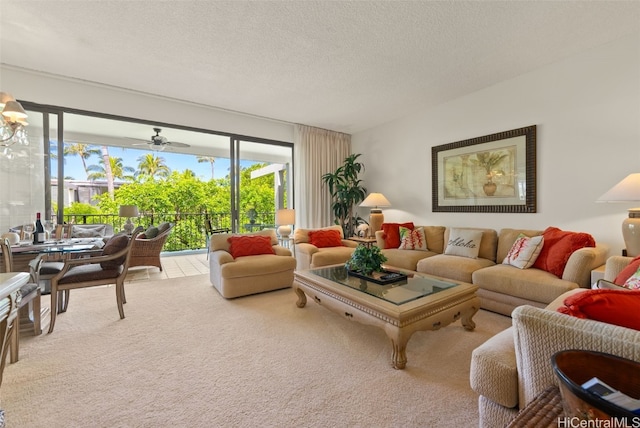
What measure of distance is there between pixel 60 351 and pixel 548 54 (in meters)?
5.25

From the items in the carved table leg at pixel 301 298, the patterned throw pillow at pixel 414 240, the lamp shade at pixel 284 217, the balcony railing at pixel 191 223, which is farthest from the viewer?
the balcony railing at pixel 191 223

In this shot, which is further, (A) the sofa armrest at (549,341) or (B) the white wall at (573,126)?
(B) the white wall at (573,126)

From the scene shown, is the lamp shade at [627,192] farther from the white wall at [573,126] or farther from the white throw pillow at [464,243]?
the white throw pillow at [464,243]

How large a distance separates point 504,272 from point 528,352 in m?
1.98

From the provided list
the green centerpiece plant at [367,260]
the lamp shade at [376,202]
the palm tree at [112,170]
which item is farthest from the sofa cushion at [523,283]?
the palm tree at [112,170]

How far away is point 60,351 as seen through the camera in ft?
6.75

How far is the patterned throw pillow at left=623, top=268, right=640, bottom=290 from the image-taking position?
57.0 inches

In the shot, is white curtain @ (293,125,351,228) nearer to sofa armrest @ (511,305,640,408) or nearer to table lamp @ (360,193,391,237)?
table lamp @ (360,193,391,237)

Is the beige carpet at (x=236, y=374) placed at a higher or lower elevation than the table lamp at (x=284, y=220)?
lower

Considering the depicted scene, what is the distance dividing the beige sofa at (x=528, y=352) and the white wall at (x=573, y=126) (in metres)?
2.61

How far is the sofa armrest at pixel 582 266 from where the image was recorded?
237 centimetres

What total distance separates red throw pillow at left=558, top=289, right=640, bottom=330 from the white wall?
8.51 ft

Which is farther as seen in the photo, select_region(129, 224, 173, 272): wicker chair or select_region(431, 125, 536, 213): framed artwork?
select_region(129, 224, 173, 272): wicker chair

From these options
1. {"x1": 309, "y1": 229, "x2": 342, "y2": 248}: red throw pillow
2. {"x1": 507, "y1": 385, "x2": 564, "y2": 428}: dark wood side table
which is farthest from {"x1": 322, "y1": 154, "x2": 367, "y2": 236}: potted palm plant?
{"x1": 507, "y1": 385, "x2": 564, "y2": 428}: dark wood side table
